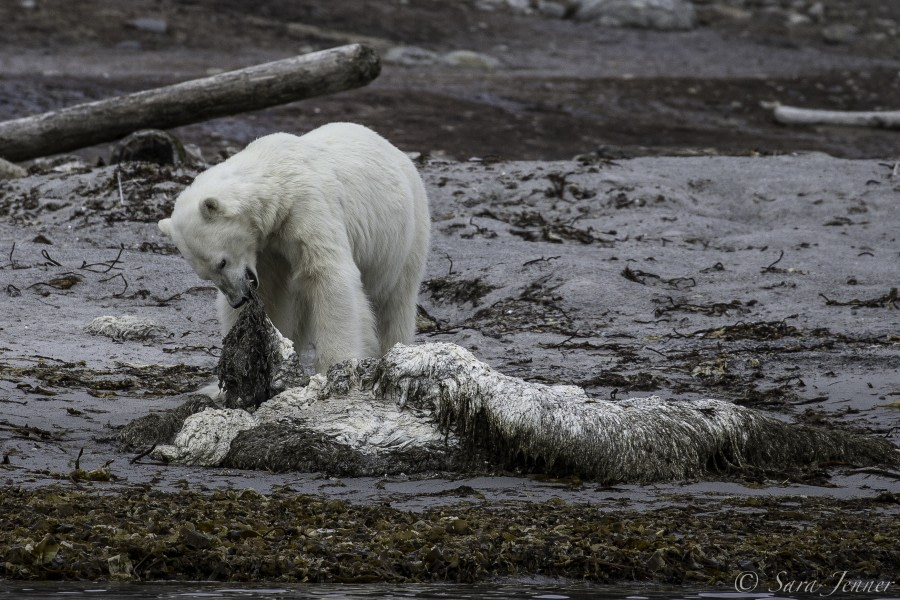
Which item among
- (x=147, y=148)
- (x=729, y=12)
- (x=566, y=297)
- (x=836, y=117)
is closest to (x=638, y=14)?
(x=729, y=12)

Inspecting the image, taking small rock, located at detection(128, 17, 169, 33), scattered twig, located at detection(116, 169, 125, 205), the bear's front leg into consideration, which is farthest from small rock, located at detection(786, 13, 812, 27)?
the bear's front leg

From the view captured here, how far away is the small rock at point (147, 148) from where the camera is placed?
11.2 metres

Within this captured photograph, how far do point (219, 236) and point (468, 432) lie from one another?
1.57 meters

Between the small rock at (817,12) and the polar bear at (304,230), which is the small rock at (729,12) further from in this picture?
the polar bear at (304,230)

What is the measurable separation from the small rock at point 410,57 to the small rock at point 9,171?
12534 millimetres

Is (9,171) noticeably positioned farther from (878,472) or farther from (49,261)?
(878,472)

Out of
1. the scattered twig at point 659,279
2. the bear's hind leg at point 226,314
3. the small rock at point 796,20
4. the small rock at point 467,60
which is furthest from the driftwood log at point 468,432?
the small rock at point 796,20

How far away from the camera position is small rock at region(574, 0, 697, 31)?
92.7ft

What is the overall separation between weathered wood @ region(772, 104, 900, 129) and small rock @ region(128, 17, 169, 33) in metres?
10.9

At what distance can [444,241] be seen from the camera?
10422mm

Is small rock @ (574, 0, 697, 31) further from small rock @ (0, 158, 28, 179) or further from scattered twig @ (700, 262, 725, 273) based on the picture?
scattered twig @ (700, 262, 725, 273)

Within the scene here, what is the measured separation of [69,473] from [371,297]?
101 inches

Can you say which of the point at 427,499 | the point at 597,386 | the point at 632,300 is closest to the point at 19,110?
the point at 632,300

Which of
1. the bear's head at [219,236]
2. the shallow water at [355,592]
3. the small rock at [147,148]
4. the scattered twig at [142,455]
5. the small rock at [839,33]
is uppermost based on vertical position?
the bear's head at [219,236]
